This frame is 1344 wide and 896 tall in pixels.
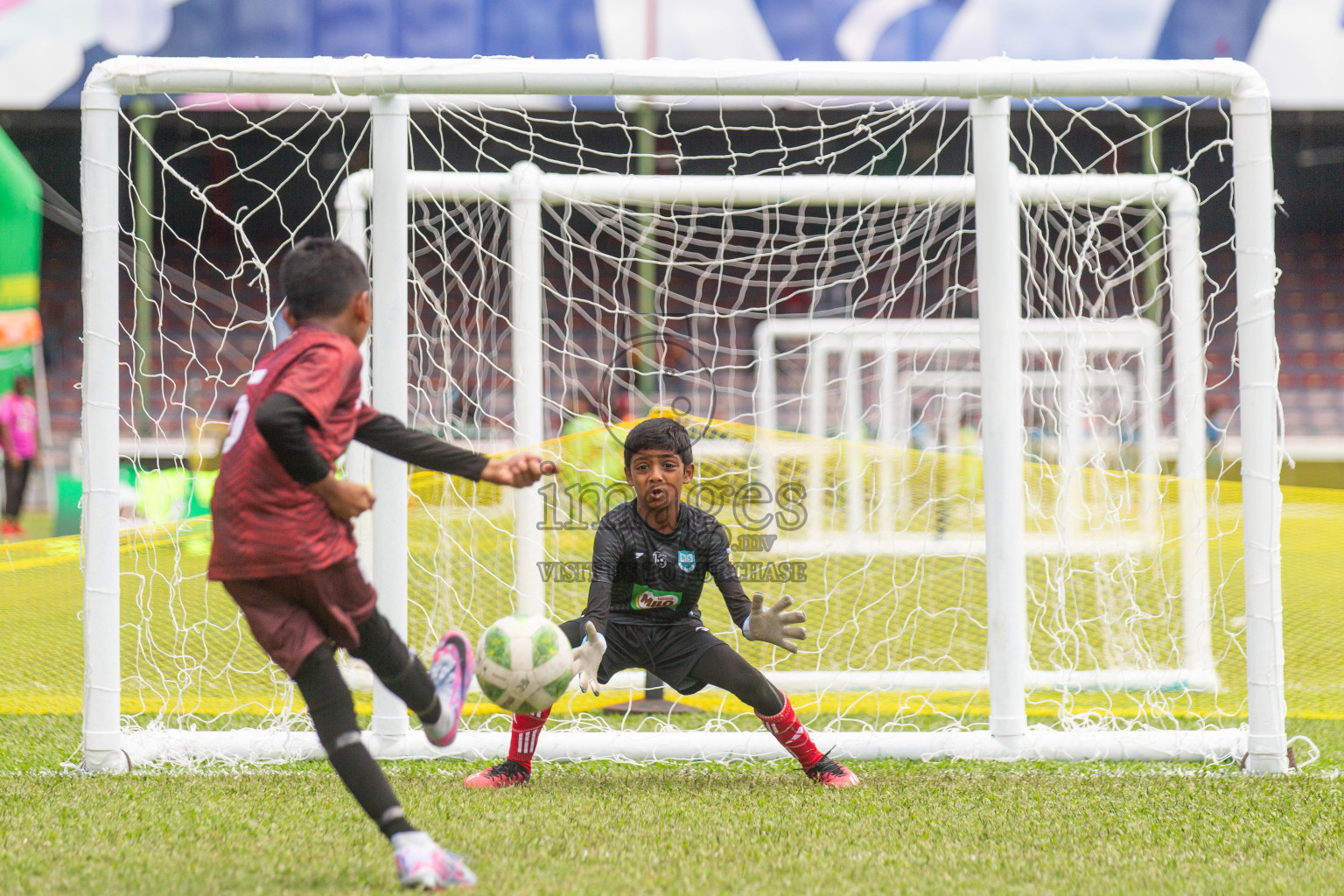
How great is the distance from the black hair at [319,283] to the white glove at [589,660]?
113 centimetres

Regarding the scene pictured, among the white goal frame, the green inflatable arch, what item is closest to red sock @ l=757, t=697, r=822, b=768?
the white goal frame

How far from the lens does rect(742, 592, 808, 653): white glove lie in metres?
3.41

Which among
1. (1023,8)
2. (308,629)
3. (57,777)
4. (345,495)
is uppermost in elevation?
(1023,8)

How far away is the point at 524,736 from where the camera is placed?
3.64m

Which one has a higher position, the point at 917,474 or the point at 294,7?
the point at 294,7

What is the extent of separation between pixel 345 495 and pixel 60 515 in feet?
45.5

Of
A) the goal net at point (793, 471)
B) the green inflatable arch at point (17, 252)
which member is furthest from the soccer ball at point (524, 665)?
the green inflatable arch at point (17, 252)

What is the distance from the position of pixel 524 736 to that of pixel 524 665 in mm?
561

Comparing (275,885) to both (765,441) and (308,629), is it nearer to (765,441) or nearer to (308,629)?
(308,629)

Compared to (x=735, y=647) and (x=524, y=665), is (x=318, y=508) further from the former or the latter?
(x=735, y=647)

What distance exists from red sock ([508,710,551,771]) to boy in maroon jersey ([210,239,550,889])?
0.97m

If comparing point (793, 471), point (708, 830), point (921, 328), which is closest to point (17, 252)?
point (793, 471)

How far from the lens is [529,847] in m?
2.88

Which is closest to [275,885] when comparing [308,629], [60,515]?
[308,629]
